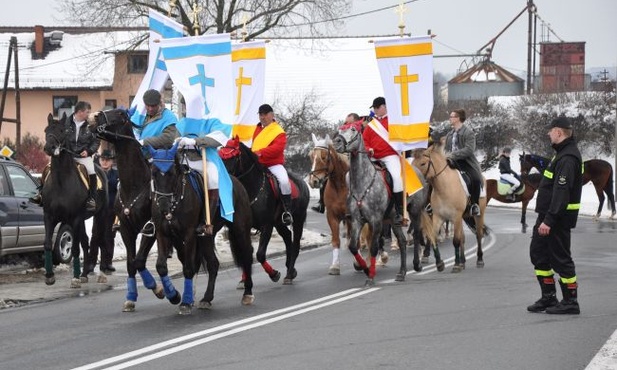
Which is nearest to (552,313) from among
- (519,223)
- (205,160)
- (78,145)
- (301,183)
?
(205,160)

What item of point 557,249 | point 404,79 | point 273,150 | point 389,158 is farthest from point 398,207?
point 557,249

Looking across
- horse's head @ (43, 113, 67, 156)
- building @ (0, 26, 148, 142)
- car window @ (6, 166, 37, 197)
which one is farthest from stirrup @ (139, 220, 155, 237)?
building @ (0, 26, 148, 142)

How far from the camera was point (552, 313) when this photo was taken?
11234mm

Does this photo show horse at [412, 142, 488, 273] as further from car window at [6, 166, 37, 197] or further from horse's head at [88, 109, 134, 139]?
horse's head at [88, 109, 134, 139]

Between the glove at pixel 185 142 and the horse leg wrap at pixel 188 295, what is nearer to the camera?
the horse leg wrap at pixel 188 295

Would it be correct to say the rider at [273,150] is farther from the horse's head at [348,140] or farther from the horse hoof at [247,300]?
the horse hoof at [247,300]

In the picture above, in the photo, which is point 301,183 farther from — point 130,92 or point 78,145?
point 130,92

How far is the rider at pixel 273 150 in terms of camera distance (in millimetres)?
Result: 14820

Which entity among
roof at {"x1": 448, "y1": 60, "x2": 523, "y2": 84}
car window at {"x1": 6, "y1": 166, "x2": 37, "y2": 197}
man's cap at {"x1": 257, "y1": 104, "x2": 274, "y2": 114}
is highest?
roof at {"x1": 448, "y1": 60, "x2": 523, "y2": 84}

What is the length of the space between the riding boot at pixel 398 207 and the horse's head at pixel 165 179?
4582mm

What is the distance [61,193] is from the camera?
1471cm

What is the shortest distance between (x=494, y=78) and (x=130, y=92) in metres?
26.5

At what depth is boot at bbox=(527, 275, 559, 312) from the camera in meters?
11.4

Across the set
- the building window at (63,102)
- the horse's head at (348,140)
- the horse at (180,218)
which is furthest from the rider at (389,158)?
the building window at (63,102)
